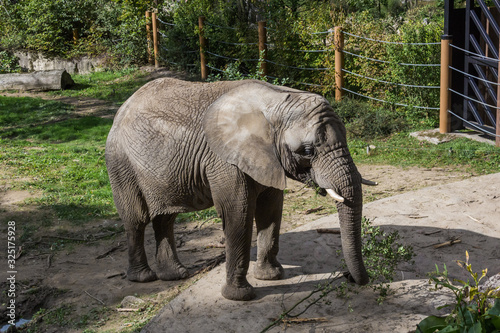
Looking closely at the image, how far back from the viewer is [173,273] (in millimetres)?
6328

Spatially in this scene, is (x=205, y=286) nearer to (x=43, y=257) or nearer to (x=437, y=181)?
(x=43, y=257)

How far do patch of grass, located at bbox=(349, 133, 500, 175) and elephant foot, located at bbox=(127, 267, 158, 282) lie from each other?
14.9 feet

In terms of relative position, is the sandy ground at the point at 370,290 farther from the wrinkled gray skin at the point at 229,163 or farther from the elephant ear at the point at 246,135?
the elephant ear at the point at 246,135

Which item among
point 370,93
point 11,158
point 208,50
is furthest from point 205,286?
point 208,50

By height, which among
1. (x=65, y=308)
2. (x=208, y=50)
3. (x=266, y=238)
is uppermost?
(x=208, y=50)

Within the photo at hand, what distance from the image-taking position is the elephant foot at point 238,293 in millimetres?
5340

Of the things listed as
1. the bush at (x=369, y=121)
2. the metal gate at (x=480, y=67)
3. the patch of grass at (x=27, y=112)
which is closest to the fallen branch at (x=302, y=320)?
the metal gate at (x=480, y=67)

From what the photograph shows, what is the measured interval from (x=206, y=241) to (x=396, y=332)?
312cm

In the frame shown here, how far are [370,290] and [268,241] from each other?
1.02 metres

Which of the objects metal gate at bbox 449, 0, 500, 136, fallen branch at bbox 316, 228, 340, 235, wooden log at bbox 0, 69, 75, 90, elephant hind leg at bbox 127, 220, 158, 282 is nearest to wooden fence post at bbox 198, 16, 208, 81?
wooden log at bbox 0, 69, 75, 90

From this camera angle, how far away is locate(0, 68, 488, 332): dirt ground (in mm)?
6055

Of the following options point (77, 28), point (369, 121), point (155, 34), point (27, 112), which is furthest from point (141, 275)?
point (77, 28)

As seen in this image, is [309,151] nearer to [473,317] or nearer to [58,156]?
[473,317]

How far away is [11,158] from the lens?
1073 cm
